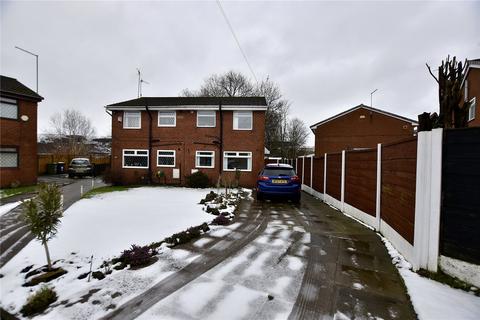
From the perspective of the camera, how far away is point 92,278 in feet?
11.7

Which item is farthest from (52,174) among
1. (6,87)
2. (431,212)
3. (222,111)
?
(431,212)

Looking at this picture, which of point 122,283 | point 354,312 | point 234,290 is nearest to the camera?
Result: point 354,312

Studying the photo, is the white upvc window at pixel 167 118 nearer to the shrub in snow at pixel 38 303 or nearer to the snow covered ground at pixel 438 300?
the shrub in snow at pixel 38 303

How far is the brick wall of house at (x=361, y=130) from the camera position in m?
20.6

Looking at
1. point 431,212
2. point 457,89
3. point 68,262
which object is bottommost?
point 68,262

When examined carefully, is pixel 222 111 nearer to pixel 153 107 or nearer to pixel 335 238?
pixel 153 107

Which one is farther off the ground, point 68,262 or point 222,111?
point 222,111

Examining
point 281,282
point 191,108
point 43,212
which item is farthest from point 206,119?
point 281,282

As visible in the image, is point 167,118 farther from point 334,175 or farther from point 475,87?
point 475,87

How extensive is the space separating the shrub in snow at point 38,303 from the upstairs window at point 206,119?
42.2 feet

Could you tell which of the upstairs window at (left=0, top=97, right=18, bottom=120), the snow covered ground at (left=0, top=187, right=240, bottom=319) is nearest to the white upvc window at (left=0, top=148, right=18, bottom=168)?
the upstairs window at (left=0, top=97, right=18, bottom=120)

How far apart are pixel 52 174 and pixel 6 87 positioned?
1074 centimetres

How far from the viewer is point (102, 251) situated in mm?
4645

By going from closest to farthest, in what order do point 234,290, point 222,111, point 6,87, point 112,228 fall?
1. point 234,290
2. point 112,228
3. point 6,87
4. point 222,111
